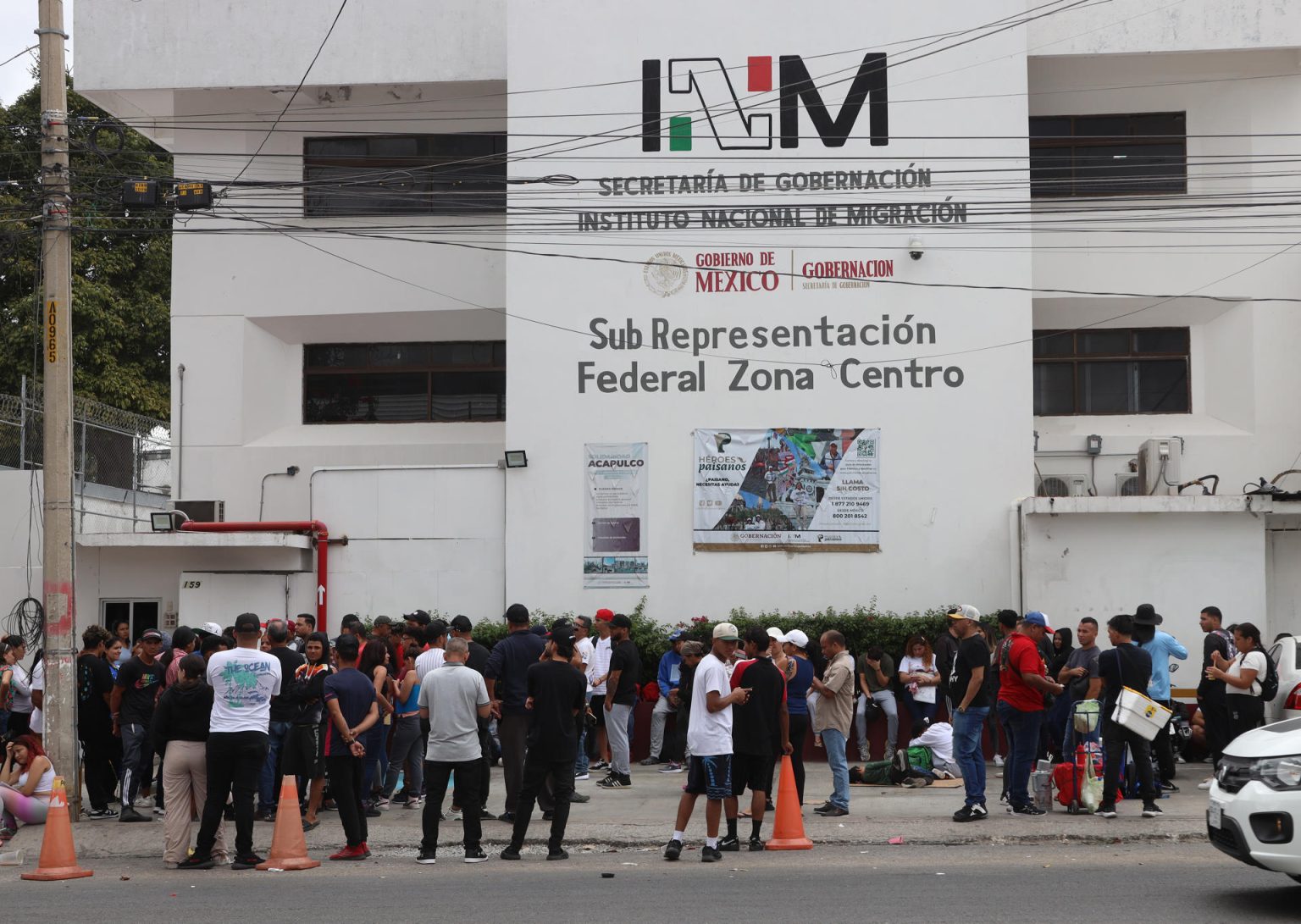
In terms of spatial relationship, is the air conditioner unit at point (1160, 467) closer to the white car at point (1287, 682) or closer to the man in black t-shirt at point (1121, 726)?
the white car at point (1287, 682)

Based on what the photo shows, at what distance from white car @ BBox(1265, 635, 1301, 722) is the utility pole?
11.8 metres

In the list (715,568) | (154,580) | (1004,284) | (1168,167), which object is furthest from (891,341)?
(154,580)

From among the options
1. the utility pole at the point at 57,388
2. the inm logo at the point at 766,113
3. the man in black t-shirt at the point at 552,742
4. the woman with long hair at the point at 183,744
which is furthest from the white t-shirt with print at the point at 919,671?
the utility pole at the point at 57,388

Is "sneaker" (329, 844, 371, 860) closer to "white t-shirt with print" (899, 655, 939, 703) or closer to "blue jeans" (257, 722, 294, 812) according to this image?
"blue jeans" (257, 722, 294, 812)

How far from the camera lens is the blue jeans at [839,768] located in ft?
42.4

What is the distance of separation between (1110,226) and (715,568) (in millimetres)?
7719

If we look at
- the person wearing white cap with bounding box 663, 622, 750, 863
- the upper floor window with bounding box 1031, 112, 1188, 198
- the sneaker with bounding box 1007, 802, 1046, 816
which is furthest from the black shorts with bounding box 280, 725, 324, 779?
the upper floor window with bounding box 1031, 112, 1188, 198

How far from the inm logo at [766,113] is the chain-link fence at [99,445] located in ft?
30.7

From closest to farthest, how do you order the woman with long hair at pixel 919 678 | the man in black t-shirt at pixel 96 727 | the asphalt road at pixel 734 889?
the asphalt road at pixel 734 889
the man in black t-shirt at pixel 96 727
the woman with long hair at pixel 919 678

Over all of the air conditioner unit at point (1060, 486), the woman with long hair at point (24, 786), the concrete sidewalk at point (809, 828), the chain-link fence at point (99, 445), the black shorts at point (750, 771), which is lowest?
the concrete sidewalk at point (809, 828)

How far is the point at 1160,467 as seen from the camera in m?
19.7

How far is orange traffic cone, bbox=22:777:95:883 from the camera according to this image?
35.6 feet

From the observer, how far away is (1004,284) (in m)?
18.6

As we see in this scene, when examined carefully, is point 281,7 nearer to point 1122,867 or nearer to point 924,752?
point 924,752
